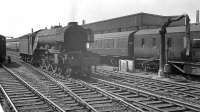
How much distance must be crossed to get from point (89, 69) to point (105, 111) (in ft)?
25.5

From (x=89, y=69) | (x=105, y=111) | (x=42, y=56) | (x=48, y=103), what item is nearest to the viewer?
(x=105, y=111)

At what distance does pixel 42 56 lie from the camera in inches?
713

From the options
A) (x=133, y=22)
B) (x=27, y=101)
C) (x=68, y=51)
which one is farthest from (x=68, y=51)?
(x=133, y=22)

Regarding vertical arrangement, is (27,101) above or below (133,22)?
below

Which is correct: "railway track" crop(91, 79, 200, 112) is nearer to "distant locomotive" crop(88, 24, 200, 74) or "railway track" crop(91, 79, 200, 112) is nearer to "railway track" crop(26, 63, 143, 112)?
"railway track" crop(26, 63, 143, 112)

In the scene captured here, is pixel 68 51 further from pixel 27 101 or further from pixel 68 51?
pixel 27 101

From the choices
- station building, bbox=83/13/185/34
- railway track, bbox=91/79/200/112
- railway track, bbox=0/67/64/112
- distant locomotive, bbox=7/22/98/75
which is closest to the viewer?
railway track, bbox=91/79/200/112

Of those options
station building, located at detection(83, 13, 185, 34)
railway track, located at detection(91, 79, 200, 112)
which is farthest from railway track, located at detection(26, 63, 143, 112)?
station building, located at detection(83, 13, 185, 34)

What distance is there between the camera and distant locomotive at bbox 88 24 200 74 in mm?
14461

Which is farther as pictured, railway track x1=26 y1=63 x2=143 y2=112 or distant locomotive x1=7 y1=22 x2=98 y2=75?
distant locomotive x1=7 y1=22 x2=98 y2=75

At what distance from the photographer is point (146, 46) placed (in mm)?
18125

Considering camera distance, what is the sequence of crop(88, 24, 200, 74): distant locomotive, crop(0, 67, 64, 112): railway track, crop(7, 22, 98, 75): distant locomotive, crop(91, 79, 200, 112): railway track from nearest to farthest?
crop(91, 79, 200, 112): railway track < crop(0, 67, 64, 112): railway track < crop(7, 22, 98, 75): distant locomotive < crop(88, 24, 200, 74): distant locomotive

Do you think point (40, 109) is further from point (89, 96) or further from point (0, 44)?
point (0, 44)

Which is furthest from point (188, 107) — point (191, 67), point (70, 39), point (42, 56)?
point (42, 56)
